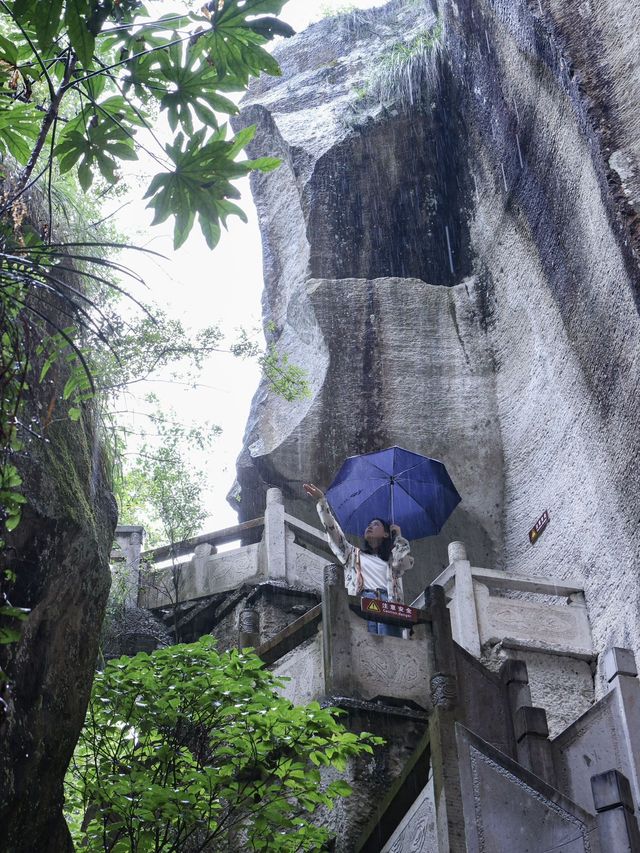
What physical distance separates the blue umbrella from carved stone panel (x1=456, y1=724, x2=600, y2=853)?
5.62 m

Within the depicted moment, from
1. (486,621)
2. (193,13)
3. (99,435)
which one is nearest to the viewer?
(193,13)

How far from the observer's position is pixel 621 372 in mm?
11523

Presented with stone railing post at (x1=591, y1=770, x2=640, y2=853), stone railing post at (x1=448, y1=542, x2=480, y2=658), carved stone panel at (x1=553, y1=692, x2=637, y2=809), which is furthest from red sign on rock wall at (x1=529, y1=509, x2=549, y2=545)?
stone railing post at (x1=591, y1=770, x2=640, y2=853)

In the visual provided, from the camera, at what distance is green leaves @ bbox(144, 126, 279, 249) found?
4242 mm

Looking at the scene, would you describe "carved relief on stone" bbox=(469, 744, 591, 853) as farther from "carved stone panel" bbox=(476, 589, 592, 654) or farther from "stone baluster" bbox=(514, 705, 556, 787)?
"carved stone panel" bbox=(476, 589, 592, 654)

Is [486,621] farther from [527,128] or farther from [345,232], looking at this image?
[345,232]

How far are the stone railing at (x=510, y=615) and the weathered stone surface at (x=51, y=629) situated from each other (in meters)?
5.72

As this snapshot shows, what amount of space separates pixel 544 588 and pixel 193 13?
29.2 feet

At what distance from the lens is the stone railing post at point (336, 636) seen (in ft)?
30.6

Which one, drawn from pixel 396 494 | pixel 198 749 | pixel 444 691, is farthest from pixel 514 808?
pixel 396 494

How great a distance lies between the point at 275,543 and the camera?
13.6 meters

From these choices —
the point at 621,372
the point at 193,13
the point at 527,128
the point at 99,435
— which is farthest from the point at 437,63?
the point at 193,13

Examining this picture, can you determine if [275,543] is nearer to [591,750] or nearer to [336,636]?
[336,636]

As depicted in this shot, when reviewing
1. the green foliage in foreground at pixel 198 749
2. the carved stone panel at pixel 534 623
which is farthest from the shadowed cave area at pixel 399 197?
the green foliage in foreground at pixel 198 749
